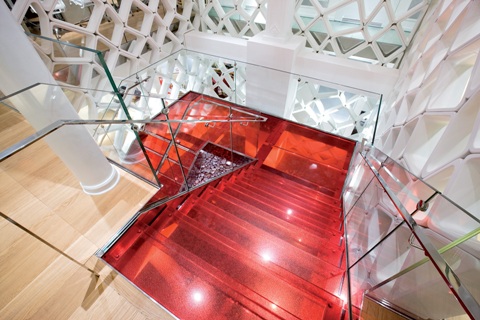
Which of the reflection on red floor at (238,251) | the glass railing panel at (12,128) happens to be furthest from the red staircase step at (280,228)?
the glass railing panel at (12,128)

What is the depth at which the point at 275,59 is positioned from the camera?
3.55 meters

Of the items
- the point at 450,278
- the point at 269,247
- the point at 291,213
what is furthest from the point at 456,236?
the point at 291,213

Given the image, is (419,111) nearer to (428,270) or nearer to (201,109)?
(428,270)

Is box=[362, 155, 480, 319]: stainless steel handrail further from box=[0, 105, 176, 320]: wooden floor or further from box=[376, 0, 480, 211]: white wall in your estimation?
box=[0, 105, 176, 320]: wooden floor

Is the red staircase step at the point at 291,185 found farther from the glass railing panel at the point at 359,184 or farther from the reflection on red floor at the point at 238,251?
the glass railing panel at the point at 359,184

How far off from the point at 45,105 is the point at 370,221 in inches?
93.0

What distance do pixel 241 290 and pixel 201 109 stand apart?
2.83m

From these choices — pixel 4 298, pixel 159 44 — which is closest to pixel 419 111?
pixel 4 298

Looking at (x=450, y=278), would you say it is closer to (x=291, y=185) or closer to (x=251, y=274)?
(x=251, y=274)

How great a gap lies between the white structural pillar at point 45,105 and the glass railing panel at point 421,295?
85.7 inches

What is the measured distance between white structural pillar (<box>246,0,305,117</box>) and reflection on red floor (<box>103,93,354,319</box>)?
1292 mm

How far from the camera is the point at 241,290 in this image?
142 cm

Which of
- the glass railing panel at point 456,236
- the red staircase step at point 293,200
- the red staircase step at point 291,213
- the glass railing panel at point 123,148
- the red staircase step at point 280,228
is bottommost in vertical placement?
the red staircase step at point 293,200

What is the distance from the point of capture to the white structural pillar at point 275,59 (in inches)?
130
